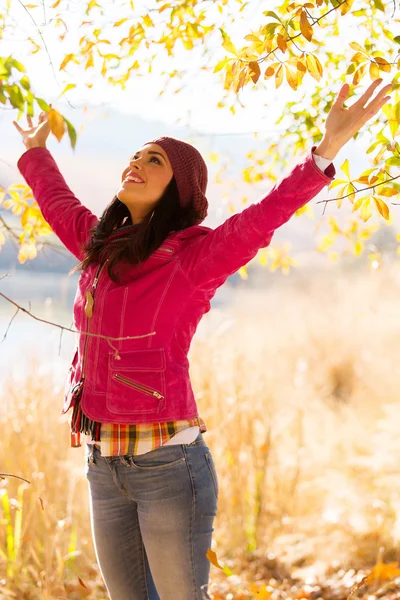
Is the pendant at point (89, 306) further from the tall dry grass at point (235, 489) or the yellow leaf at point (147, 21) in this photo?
the yellow leaf at point (147, 21)

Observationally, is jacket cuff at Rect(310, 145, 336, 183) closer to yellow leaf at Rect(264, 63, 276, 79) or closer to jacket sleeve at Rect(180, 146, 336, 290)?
jacket sleeve at Rect(180, 146, 336, 290)

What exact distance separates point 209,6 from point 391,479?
8.38 ft

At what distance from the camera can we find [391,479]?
11.0 ft

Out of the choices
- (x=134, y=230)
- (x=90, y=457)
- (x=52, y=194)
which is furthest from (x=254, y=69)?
(x=90, y=457)

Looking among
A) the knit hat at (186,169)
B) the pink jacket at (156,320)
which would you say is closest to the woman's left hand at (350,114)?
the pink jacket at (156,320)

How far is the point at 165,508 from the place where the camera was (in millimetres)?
1300

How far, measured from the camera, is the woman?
1267mm

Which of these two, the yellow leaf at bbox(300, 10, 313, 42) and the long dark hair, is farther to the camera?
the long dark hair

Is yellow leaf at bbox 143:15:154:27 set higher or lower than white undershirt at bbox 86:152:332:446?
higher

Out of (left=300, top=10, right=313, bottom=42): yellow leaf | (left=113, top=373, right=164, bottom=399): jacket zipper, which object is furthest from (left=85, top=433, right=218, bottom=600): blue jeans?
(left=300, top=10, right=313, bottom=42): yellow leaf

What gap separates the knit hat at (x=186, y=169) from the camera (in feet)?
4.89

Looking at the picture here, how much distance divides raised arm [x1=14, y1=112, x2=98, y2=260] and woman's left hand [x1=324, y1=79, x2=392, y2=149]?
2.27 feet

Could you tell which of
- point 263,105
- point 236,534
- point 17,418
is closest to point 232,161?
point 263,105

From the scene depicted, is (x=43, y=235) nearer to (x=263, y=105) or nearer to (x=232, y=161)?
(x=263, y=105)
